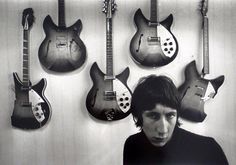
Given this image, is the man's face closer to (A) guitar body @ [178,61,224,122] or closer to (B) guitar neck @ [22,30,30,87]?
(A) guitar body @ [178,61,224,122]

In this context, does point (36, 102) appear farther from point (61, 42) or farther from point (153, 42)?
point (153, 42)

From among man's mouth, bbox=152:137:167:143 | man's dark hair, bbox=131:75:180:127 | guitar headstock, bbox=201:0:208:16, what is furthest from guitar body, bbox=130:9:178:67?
man's mouth, bbox=152:137:167:143

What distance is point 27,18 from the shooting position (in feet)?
5.70

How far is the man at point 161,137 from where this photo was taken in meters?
1.72

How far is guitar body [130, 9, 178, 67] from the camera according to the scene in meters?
1.72

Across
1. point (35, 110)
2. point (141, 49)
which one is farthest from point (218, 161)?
point (35, 110)

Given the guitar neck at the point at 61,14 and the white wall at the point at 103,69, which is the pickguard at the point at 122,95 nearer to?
the white wall at the point at 103,69

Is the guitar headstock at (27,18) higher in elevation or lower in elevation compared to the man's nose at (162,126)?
higher

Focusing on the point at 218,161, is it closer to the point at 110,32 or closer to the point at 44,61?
the point at 110,32

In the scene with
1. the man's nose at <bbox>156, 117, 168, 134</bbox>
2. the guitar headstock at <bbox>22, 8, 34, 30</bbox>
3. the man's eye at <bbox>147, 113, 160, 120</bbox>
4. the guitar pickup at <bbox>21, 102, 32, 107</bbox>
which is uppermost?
the guitar headstock at <bbox>22, 8, 34, 30</bbox>

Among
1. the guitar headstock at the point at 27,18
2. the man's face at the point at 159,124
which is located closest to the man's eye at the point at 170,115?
the man's face at the point at 159,124

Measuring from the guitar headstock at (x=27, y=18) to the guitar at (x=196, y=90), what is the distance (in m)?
0.97

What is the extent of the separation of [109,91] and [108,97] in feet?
0.12

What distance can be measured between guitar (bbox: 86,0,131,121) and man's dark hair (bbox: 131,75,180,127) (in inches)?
2.1
